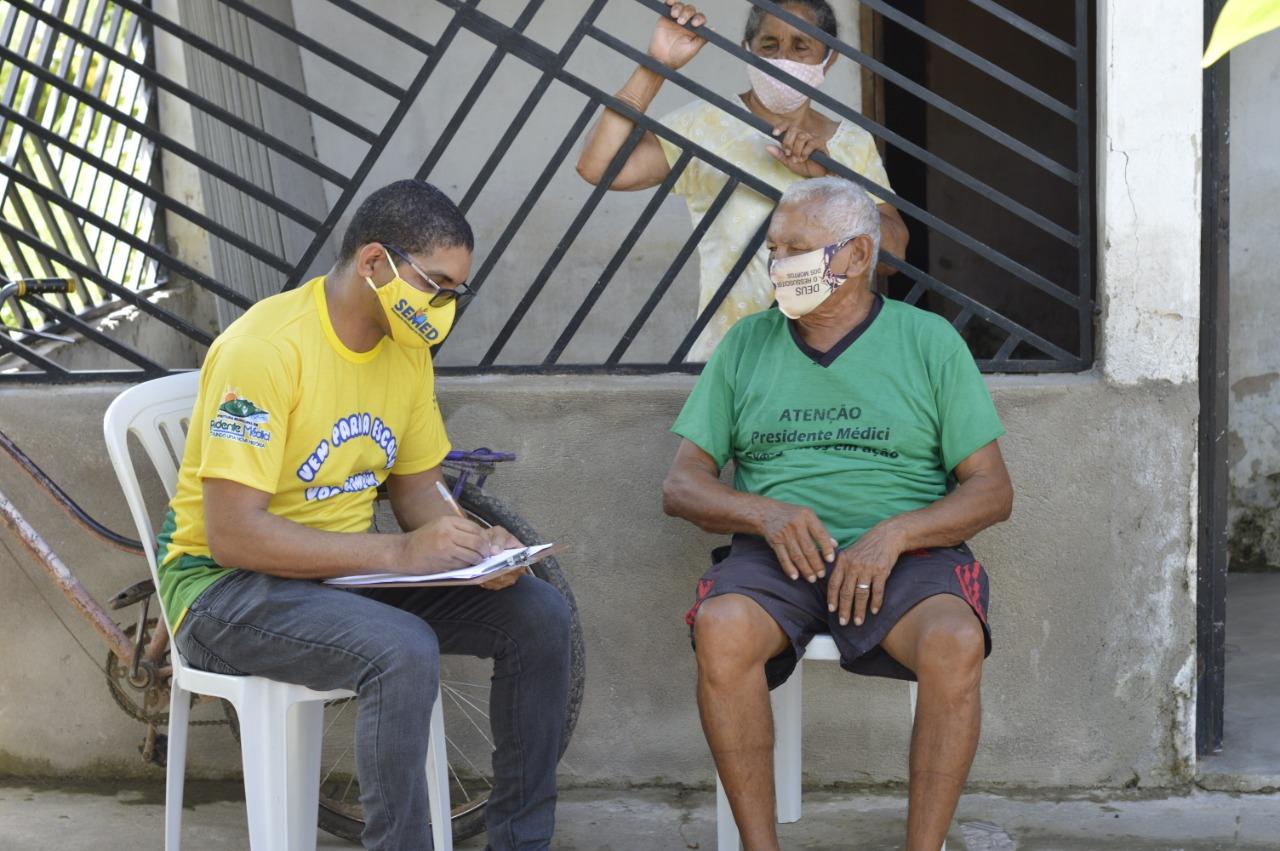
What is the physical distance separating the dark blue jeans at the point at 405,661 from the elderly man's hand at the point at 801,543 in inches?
16.7

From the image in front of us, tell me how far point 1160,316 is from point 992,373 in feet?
1.24

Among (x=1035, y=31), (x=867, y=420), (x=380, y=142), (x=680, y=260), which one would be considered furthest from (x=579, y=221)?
(x=1035, y=31)

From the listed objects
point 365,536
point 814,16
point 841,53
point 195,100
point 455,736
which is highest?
point 814,16

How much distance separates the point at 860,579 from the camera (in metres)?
2.74

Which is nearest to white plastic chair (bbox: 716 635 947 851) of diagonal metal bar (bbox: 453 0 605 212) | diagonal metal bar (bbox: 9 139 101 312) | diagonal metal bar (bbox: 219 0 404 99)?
diagonal metal bar (bbox: 453 0 605 212)

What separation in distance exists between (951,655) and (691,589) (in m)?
0.91

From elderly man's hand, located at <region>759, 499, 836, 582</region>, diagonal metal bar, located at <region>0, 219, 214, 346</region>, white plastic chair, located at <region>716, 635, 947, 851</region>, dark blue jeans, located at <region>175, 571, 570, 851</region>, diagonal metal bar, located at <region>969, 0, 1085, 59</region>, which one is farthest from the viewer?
diagonal metal bar, located at <region>0, 219, 214, 346</region>

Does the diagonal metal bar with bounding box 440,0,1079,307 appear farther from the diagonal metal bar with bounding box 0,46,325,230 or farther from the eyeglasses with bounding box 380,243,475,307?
the eyeglasses with bounding box 380,243,475,307

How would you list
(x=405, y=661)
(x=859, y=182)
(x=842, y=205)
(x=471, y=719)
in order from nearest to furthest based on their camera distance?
(x=405, y=661)
(x=842, y=205)
(x=859, y=182)
(x=471, y=719)

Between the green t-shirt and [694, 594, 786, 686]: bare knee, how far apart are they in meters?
0.28

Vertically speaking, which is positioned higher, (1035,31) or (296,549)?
(1035,31)

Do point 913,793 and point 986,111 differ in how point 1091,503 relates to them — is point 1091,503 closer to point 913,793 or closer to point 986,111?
point 913,793

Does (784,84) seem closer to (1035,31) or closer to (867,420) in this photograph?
(1035,31)

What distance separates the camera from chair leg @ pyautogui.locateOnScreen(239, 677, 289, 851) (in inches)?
101
